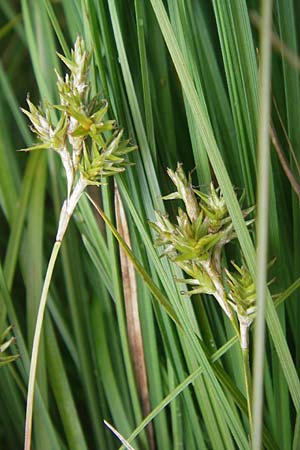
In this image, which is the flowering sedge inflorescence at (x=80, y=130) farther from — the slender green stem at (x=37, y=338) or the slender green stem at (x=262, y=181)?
the slender green stem at (x=262, y=181)

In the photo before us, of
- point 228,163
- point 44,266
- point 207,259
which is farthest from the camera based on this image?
point 44,266

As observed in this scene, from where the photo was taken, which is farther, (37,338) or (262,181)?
(37,338)

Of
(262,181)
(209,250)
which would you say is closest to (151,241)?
(209,250)

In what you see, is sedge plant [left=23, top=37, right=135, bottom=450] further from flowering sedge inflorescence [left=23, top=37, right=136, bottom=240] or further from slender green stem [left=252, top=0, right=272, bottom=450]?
slender green stem [left=252, top=0, right=272, bottom=450]

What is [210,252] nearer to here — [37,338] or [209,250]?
[209,250]

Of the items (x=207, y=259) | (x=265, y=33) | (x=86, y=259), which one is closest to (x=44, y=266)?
(x=86, y=259)

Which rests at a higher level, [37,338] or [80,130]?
[80,130]

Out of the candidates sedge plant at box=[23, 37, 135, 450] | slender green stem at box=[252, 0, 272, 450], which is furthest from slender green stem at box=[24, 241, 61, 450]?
slender green stem at box=[252, 0, 272, 450]

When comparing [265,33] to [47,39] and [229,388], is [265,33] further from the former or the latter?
[47,39]
